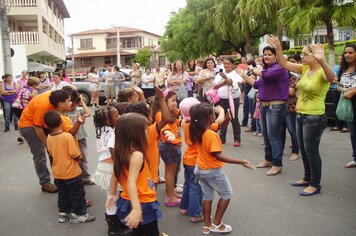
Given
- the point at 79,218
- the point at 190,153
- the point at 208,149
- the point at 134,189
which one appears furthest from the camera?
the point at 79,218

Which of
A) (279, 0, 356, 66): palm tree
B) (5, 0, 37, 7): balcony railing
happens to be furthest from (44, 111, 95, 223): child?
(5, 0, 37, 7): balcony railing

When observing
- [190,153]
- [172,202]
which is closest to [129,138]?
[190,153]

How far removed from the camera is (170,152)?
4.85m

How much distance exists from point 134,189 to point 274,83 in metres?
3.60

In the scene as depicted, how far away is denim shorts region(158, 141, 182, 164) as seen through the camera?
15.9 ft

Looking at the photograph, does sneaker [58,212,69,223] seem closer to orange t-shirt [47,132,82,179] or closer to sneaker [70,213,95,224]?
sneaker [70,213,95,224]

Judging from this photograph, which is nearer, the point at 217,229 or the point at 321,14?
the point at 217,229

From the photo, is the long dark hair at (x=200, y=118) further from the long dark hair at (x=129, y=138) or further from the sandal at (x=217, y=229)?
the long dark hair at (x=129, y=138)

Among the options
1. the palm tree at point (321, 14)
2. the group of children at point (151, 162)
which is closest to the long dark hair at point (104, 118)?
the group of children at point (151, 162)

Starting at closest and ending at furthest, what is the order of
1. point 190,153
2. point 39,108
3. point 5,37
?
point 190,153 → point 39,108 → point 5,37

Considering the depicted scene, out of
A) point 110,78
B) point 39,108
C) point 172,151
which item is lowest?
point 172,151

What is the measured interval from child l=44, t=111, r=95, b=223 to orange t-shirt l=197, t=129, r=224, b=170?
1.41m

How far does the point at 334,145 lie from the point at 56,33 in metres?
36.1

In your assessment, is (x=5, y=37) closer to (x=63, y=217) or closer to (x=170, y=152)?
(x=63, y=217)
